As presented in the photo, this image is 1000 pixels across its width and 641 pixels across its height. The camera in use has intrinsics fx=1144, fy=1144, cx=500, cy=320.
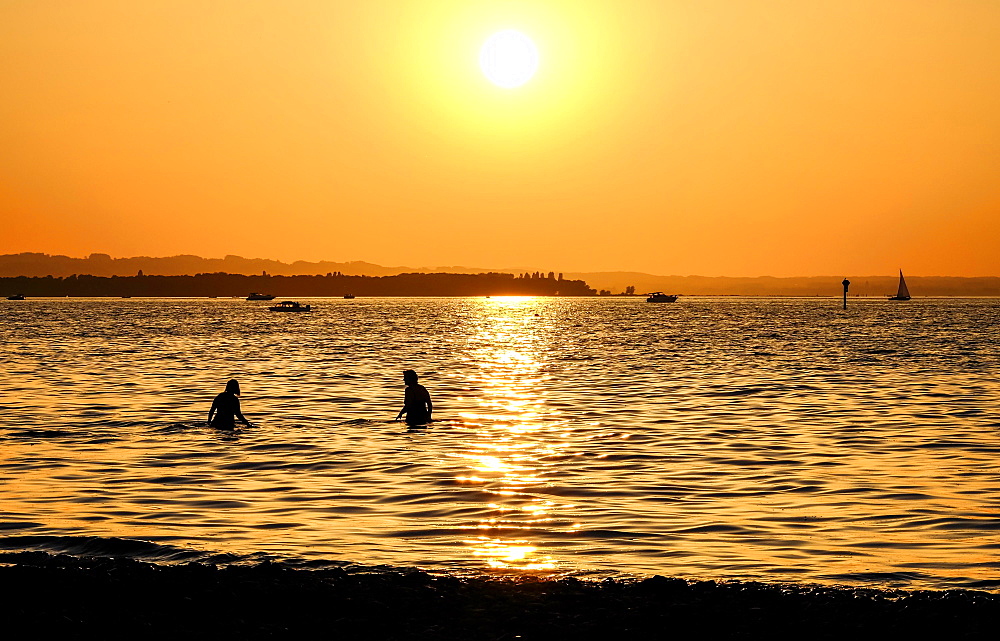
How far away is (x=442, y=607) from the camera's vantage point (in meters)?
11.7

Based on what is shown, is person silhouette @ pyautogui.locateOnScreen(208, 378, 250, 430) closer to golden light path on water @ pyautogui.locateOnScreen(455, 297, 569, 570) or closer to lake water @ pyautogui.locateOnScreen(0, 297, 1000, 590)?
lake water @ pyautogui.locateOnScreen(0, 297, 1000, 590)

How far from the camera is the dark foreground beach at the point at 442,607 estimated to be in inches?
424

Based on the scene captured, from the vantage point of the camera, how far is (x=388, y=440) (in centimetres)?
2878

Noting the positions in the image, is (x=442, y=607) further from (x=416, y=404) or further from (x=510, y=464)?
(x=416, y=404)

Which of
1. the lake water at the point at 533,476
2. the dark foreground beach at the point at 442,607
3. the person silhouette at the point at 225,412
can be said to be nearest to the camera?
the dark foreground beach at the point at 442,607

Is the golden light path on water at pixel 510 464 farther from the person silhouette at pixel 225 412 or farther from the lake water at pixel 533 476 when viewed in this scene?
the person silhouette at pixel 225 412

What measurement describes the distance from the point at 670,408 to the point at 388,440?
490 inches

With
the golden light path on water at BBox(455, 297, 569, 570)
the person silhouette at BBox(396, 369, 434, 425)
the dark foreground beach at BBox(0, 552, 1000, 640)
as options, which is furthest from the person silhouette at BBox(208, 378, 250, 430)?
the dark foreground beach at BBox(0, 552, 1000, 640)

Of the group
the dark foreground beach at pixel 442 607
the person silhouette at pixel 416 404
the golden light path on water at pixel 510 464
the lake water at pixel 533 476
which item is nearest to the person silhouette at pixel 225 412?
the lake water at pixel 533 476

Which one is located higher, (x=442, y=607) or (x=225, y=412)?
(x=442, y=607)

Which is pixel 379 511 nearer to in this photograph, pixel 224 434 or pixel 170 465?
pixel 170 465

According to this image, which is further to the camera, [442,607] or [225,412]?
[225,412]

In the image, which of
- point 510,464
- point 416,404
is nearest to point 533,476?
point 510,464

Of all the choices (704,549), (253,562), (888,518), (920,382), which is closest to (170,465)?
(253,562)
